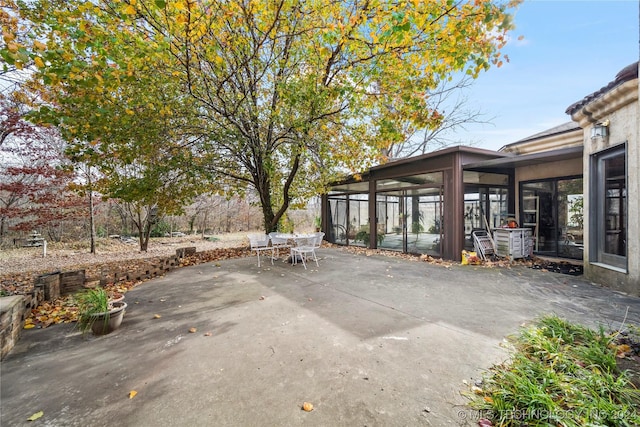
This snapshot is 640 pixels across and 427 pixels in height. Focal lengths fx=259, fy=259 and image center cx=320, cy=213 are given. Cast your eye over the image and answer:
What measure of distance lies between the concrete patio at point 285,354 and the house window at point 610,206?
0.72 meters

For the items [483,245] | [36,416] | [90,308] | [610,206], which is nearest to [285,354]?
[36,416]

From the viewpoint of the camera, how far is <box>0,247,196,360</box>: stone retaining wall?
8.63 ft

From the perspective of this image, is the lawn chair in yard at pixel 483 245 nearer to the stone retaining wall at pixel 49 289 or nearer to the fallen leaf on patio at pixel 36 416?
the stone retaining wall at pixel 49 289

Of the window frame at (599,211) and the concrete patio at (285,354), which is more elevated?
the window frame at (599,211)

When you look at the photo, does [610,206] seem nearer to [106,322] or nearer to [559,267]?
[559,267]

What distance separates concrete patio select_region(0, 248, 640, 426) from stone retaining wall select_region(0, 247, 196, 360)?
0.59 ft

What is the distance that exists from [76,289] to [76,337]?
1866 mm

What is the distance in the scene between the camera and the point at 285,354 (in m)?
2.51

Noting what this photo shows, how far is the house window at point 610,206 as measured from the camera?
4.45 m

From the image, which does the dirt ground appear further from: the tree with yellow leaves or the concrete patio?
the tree with yellow leaves

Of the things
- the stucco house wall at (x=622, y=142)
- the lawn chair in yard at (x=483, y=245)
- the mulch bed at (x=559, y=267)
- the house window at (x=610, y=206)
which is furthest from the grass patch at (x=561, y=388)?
the lawn chair in yard at (x=483, y=245)

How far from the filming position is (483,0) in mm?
3619

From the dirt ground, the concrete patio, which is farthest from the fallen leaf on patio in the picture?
the dirt ground

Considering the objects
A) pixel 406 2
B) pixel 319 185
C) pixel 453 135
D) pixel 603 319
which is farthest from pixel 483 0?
pixel 453 135
